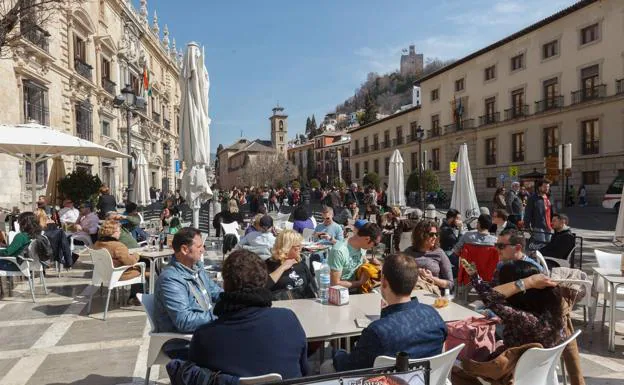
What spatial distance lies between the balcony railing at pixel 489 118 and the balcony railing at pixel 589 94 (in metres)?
6.18

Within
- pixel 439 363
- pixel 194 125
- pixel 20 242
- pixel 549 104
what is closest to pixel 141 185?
pixel 194 125

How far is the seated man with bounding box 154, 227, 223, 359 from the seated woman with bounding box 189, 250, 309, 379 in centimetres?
89

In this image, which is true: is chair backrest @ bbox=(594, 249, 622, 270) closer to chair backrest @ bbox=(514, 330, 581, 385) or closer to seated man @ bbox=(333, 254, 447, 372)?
chair backrest @ bbox=(514, 330, 581, 385)

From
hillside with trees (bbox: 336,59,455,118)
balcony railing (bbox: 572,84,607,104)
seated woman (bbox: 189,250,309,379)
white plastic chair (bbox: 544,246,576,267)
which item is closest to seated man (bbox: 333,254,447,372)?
seated woman (bbox: 189,250,309,379)

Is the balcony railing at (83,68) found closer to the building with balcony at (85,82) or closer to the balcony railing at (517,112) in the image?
the building with balcony at (85,82)

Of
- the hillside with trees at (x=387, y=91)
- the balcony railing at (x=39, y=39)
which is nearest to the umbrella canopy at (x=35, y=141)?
the balcony railing at (x=39, y=39)

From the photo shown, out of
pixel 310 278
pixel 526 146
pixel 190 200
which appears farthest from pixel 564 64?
pixel 310 278

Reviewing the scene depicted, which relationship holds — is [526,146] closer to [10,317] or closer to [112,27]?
[112,27]

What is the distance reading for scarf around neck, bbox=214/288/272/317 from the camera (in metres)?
2.09

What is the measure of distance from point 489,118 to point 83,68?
2720cm

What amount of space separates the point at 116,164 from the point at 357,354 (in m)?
25.8

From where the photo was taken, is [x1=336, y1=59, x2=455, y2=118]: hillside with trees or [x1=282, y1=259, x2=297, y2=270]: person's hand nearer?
[x1=282, y1=259, x2=297, y2=270]: person's hand

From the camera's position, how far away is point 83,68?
842 inches

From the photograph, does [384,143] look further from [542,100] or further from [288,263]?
[288,263]
